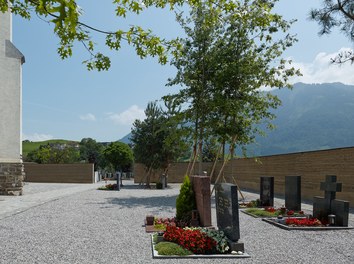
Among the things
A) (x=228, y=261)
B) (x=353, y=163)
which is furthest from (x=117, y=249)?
(x=353, y=163)

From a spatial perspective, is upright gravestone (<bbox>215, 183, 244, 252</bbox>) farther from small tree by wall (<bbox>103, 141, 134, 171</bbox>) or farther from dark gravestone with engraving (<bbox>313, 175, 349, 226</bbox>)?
small tree by wall (<bbox>103, 141, 134, 171</bbox>)

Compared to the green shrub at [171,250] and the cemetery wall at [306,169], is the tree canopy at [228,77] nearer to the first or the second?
the cemetery wall at [306,169]

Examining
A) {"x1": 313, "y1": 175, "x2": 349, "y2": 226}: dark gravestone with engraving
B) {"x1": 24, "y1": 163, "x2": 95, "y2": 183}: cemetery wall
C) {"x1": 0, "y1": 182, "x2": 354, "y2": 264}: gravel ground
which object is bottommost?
{"x1": 24, "y1": 163, "x2": 95, "y2": 183}: cemetery wall

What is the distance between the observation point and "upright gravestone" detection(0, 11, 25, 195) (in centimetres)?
2236

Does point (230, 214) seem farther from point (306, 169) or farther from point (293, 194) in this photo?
point (306, 169)

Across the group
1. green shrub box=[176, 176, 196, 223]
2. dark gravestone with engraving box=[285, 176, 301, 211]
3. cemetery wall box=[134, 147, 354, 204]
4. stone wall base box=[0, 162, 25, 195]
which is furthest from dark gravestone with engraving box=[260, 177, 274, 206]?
stone wall base box=[0, 162, 25, 195]

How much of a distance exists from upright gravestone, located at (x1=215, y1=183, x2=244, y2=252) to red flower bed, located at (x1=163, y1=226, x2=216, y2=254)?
493mm

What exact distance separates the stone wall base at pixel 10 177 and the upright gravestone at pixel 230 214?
1563 centimetres

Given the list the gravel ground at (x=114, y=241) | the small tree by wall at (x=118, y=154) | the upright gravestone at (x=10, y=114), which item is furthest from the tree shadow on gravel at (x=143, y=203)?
the small tree by wall at (x=118, y=154)

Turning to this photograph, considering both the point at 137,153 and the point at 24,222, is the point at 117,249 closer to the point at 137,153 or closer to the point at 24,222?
the point at 24,222

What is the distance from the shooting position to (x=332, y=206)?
1264 centimetres

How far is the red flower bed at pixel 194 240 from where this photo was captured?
8695 mm

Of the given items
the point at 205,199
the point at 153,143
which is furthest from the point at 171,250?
the point at 153,143

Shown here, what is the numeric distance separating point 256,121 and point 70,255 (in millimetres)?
16201
